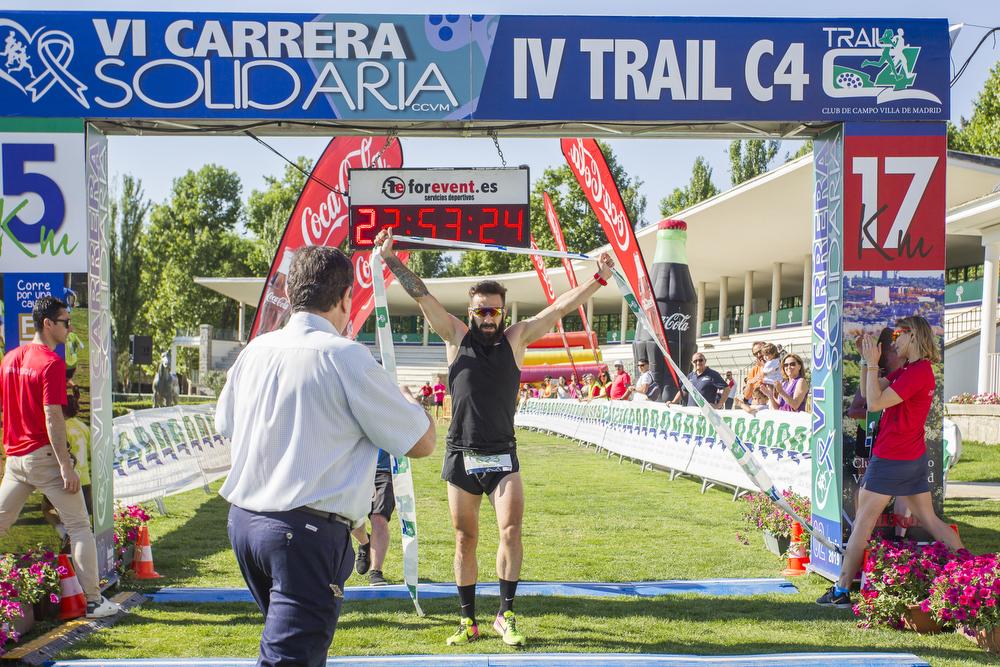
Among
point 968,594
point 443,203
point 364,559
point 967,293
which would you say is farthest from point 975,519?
point 967,293

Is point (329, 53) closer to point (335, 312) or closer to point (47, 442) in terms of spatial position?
point (47, 442)

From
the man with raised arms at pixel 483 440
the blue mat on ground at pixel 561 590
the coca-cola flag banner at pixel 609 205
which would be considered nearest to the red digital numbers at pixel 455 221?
the man with raised arms at pixel 483 440

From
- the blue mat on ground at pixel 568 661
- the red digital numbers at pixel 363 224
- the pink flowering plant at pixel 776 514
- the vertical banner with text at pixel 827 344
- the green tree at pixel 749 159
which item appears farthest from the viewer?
the green tree at pixel 749 159

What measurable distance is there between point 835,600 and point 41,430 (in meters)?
5.62

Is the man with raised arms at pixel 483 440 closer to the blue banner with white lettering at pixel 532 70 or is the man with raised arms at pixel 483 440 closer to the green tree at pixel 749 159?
the blue banner with white lettering at pixel 532 70

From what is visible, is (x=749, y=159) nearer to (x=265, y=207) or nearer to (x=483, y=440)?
(x=265, y=207)

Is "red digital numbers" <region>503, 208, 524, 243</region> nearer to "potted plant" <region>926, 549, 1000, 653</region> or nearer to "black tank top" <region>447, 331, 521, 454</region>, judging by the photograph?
"black tank top" <region>447, 331, 521, 454</region>

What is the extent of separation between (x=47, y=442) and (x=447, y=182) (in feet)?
11.7

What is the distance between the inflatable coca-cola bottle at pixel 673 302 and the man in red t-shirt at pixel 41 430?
14.9 m

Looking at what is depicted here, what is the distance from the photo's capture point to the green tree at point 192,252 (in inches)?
2628

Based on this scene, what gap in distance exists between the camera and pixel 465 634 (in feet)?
19.0

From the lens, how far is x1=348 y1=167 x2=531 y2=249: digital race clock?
7.69 m

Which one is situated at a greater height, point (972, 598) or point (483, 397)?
point (483, 397)

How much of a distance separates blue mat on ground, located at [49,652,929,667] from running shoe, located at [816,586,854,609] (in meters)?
1.42
